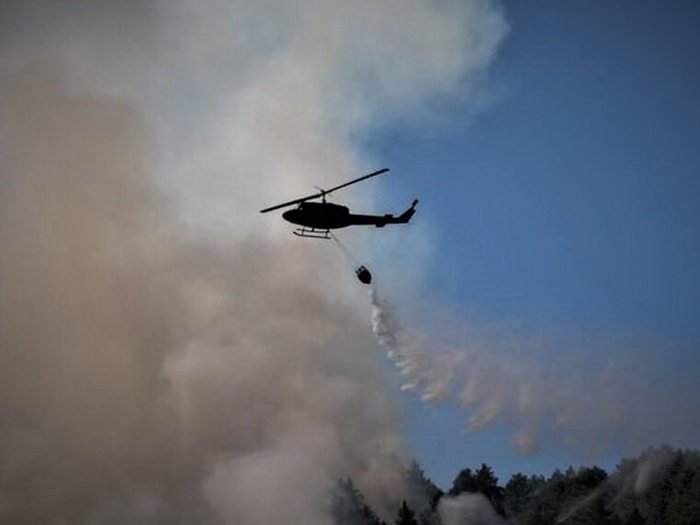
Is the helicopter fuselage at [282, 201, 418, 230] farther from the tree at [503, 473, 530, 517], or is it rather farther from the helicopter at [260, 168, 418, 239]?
the tree at [503, 473, 530, 517]

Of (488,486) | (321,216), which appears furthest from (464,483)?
(321,216)

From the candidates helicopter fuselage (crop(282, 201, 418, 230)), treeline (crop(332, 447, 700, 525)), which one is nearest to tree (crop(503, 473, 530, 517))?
treeline (crop(332, 447, 700, 525))

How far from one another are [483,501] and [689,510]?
60.7 metres

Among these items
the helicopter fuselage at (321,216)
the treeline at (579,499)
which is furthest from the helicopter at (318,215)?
the treeline at (579,499)

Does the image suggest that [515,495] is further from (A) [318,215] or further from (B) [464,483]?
(A) [318,215]

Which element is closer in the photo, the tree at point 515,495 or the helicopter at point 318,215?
the helicopter at point 318,215

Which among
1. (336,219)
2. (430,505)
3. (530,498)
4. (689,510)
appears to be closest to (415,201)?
(336,219)

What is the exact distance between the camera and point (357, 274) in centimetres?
8062

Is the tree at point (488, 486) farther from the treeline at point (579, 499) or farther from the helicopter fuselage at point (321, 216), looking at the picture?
the helicopter fuselage at point (321, 216)

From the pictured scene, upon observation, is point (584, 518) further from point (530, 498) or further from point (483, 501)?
point (483, 501)

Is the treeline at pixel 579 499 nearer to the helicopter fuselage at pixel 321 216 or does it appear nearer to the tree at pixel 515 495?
the tree at pixel 515 495

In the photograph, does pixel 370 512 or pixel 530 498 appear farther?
pixel 370 512

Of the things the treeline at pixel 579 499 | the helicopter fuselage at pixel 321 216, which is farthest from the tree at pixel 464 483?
the helicopter fuselage at pixel 321 216

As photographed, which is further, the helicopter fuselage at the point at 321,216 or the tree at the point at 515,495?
the tree at the point at 515,495
